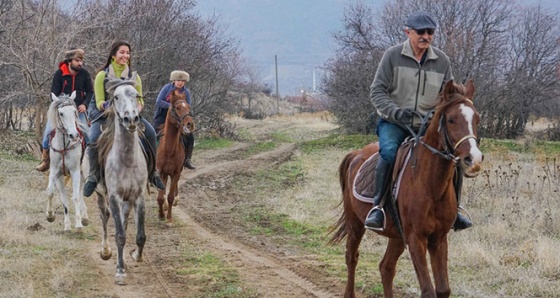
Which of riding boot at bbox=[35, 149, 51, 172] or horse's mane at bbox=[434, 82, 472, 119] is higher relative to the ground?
horse's mane at bbox=[434, 82, 472, 119]

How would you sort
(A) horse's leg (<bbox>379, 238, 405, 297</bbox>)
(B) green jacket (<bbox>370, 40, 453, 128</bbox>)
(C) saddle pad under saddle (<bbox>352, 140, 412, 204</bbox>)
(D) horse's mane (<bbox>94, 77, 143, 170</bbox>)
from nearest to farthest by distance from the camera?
(C) saddle pad under saddle (<bbox>352, 140, 412, 204</bbox>)
(B) green jacket (<bbox>370, 40, 453, 128</bbox>)
(A) horse's leg (<bbox>379, 238, 405, 297</bbox>)
(D) horse's mane (<bbox>94, 77, 143, 170</bbox>)

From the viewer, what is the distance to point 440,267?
6094mm

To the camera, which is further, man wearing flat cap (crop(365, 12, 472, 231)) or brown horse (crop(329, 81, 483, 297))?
man wearing flat cap (crop(365, 12, 472, 231))

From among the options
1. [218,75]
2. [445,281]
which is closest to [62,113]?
[445,281]

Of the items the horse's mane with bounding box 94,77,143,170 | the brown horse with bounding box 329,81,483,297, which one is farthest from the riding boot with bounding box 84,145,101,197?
the brown horse with bounding box 329,81,483,297

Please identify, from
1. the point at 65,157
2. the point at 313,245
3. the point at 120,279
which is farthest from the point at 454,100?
the point at 65,157

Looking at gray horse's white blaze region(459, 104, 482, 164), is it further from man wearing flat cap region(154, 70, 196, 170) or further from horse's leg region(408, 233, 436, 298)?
man wearing flat cap region(154, 70, 196, 170)

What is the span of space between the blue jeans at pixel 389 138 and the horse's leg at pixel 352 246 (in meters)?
1.15

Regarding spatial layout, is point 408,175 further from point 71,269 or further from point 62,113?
point 62,113

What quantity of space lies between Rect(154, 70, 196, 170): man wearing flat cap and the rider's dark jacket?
5.10 ft

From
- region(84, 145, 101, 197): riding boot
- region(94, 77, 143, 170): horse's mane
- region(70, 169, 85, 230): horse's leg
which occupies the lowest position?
region(70, 169, 85, 230): horse's leg

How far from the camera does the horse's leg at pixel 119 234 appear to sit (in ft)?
27.3

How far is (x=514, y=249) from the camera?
9531 mm

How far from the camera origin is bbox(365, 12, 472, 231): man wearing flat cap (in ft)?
21.8
